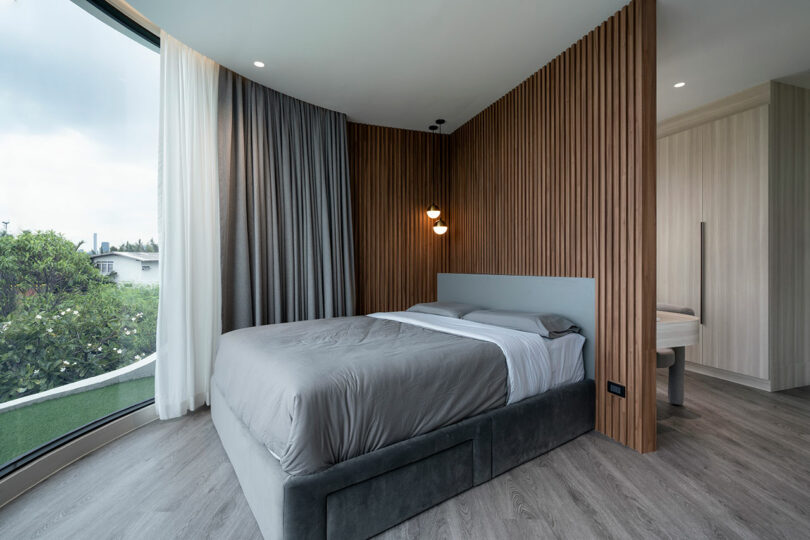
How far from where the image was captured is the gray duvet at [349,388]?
4.39 feet

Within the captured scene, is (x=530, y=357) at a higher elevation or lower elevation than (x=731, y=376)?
higher

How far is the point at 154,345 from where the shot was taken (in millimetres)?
2830

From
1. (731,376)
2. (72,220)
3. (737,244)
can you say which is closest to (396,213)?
(72,220)

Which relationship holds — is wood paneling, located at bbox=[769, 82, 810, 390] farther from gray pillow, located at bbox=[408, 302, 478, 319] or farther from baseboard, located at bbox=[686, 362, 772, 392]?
gray pillow, located at bbox=[408, 302, 478, 319]

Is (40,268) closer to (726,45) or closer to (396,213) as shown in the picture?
(396,213)

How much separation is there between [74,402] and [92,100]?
204 cm

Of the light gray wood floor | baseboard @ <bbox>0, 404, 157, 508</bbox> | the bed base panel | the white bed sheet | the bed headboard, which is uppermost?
the bed headboard

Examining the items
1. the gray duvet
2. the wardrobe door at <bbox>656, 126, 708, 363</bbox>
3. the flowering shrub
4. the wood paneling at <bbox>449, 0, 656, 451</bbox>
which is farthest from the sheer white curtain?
the wardrobe door at <bbox>656, 126, 708, 363</bbox>

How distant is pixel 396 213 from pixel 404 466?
3158 millimetres

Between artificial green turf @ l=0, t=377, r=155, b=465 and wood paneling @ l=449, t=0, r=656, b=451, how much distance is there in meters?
3.45

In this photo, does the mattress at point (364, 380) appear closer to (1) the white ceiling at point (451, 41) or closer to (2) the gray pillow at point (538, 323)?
(2) the gray pillow at point (538, 323)

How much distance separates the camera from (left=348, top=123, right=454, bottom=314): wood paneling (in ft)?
13.4

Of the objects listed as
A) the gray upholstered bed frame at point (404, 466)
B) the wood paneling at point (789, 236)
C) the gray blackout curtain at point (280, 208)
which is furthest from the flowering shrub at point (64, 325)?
the wood paneling at point (789, 236)

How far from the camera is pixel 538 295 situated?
2949mm
